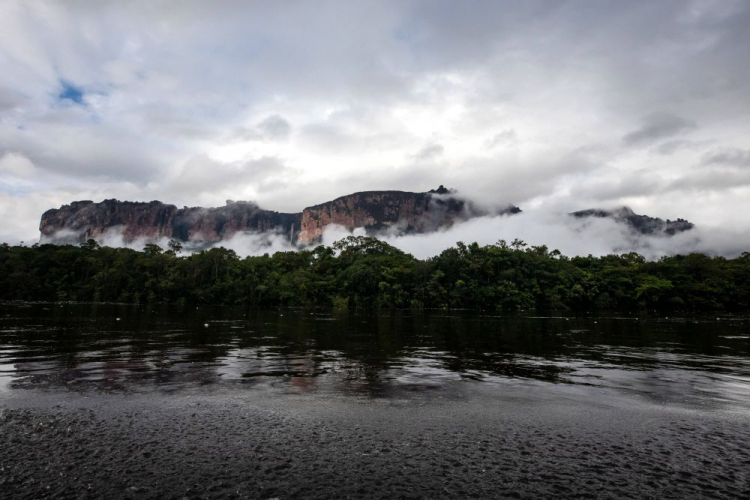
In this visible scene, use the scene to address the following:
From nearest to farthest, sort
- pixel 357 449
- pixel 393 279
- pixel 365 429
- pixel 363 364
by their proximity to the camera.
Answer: pixel 357 449 < pixel 365 429 < pixel 363 364 < pixel 393 279

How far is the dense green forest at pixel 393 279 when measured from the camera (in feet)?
399

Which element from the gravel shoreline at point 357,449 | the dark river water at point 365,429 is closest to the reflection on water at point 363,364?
the dark river water at point 365,429

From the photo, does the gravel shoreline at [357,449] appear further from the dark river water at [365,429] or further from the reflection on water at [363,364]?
the reflection on water at [363,364]

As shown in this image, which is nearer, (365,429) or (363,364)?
(365,429)

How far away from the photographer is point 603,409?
1252cm

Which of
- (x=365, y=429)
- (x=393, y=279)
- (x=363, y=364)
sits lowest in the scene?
(x=363, y=364)

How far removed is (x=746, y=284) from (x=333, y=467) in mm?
152912

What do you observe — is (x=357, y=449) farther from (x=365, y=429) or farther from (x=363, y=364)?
(x=363, y=364)

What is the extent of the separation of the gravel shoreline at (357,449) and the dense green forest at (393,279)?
112 m

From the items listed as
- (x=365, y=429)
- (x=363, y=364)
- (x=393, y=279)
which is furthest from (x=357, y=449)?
(x=393, y=279)

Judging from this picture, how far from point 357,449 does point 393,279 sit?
121608mm

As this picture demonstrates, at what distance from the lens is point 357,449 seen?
8891mm

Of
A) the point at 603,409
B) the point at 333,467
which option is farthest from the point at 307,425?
the point at 603,409

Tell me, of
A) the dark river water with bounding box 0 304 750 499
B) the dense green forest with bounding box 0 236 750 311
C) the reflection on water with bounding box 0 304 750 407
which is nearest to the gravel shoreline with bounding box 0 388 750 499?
the dark river water with bounding box 0 304 750 499
